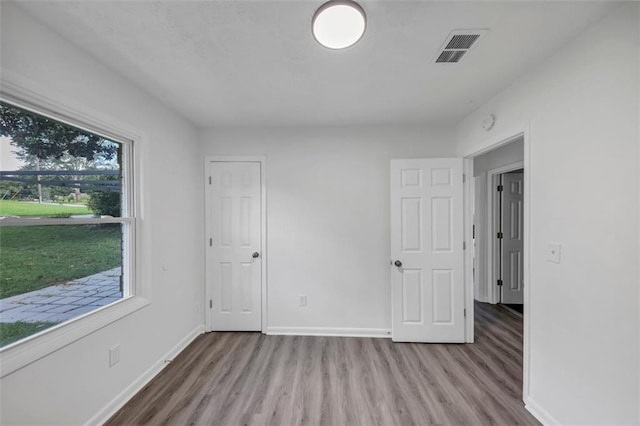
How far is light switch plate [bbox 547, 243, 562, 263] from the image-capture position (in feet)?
5.00

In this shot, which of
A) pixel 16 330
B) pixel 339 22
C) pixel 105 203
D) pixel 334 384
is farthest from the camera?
pixel 334 384

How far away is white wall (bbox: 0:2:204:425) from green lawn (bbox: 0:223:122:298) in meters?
0.29

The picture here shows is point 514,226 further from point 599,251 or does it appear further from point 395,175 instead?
point 599,251

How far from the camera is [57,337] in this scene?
1382 millimetres

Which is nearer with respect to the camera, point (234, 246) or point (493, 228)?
point (234, 246)

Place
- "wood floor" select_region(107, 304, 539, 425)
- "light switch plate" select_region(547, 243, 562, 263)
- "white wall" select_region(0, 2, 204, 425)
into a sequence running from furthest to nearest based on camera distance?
"wood floor" select_region(107, 304, 539, 425), "light switch plate" select_region(547, 243, 562, 263), "white wall" select_region(0, 2, 204, 425)

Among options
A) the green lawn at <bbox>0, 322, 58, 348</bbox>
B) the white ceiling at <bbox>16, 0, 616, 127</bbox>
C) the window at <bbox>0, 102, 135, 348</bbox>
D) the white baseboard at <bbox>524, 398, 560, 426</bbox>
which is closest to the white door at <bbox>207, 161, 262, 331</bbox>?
the white ceiling at <bbox>16, 0, 616, 127</bbox>

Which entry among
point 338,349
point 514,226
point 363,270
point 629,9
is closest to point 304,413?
point 338,349

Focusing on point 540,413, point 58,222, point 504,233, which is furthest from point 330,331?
point 504,233

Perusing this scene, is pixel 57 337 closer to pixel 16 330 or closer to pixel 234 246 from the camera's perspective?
pixel 16 330

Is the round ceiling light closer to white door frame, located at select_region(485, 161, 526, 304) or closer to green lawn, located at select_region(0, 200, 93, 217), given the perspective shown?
green lawn, located at select_region(0, 200, 93, 217)

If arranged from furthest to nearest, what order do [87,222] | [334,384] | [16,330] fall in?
[334,384] → [87,222] → [16,330]

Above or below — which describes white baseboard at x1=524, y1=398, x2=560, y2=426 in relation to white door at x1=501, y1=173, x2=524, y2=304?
below

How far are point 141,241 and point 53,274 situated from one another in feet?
1.91
